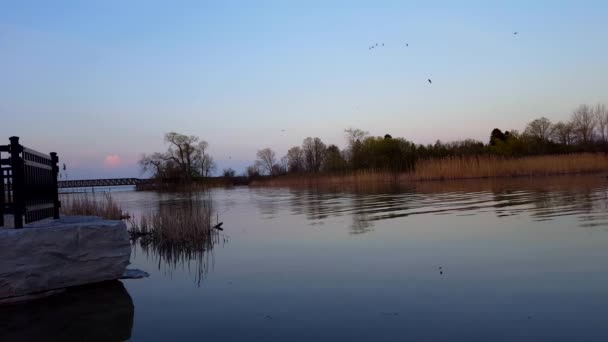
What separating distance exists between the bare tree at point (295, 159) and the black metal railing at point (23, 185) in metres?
89.9

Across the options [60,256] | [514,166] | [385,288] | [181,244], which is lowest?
[385,288]

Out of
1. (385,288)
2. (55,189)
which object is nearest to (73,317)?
(385,288)

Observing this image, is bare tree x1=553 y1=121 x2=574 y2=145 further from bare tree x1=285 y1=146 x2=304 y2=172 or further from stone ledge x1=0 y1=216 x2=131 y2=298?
stone ledge x1=0 y1=216 x2=131 y2=298

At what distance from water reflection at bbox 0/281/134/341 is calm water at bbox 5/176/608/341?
0.16ft

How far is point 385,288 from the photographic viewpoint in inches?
223

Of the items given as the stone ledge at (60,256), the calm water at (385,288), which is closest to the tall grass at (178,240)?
the calm water at (385,288)

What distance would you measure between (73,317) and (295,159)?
3814 inches

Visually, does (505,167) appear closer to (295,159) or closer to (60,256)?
(60,256)

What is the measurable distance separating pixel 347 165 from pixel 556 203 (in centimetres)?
4235

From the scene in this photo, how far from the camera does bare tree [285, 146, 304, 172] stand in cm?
9900

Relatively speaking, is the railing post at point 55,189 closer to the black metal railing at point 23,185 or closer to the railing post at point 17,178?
the black metal railing at point 23,185

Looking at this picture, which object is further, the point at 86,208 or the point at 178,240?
the point at 86,208

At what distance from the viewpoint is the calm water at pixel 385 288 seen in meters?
4.32

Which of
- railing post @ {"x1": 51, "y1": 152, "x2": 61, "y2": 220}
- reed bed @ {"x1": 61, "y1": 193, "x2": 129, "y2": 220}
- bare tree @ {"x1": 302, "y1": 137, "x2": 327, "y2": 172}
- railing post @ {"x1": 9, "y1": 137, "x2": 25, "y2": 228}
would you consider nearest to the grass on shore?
reed bed @ {"x1": 61, "y1": 193, "x2": 129, "y2": 220}
